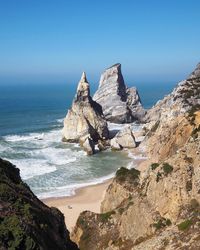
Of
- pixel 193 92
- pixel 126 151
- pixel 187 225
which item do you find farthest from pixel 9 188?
pixel 126 151

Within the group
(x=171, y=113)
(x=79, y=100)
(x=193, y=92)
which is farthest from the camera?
(x=79, y=100)

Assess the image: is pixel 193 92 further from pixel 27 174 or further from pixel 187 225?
pixel 187 225

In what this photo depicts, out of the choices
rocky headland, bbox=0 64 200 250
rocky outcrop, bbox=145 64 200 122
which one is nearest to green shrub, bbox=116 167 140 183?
rocky headland, bbox=0 64 200 250

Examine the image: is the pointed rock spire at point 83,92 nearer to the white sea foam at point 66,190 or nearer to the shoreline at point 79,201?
the white sea foam at point 66,190

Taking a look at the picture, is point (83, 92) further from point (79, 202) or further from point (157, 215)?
point (157, 215)

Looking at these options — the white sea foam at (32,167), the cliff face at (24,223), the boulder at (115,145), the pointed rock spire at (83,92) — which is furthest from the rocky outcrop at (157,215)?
the pointed rock spire at (83,92)

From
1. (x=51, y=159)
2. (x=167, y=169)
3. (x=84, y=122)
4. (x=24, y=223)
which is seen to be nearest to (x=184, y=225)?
(x=167, y=169)
